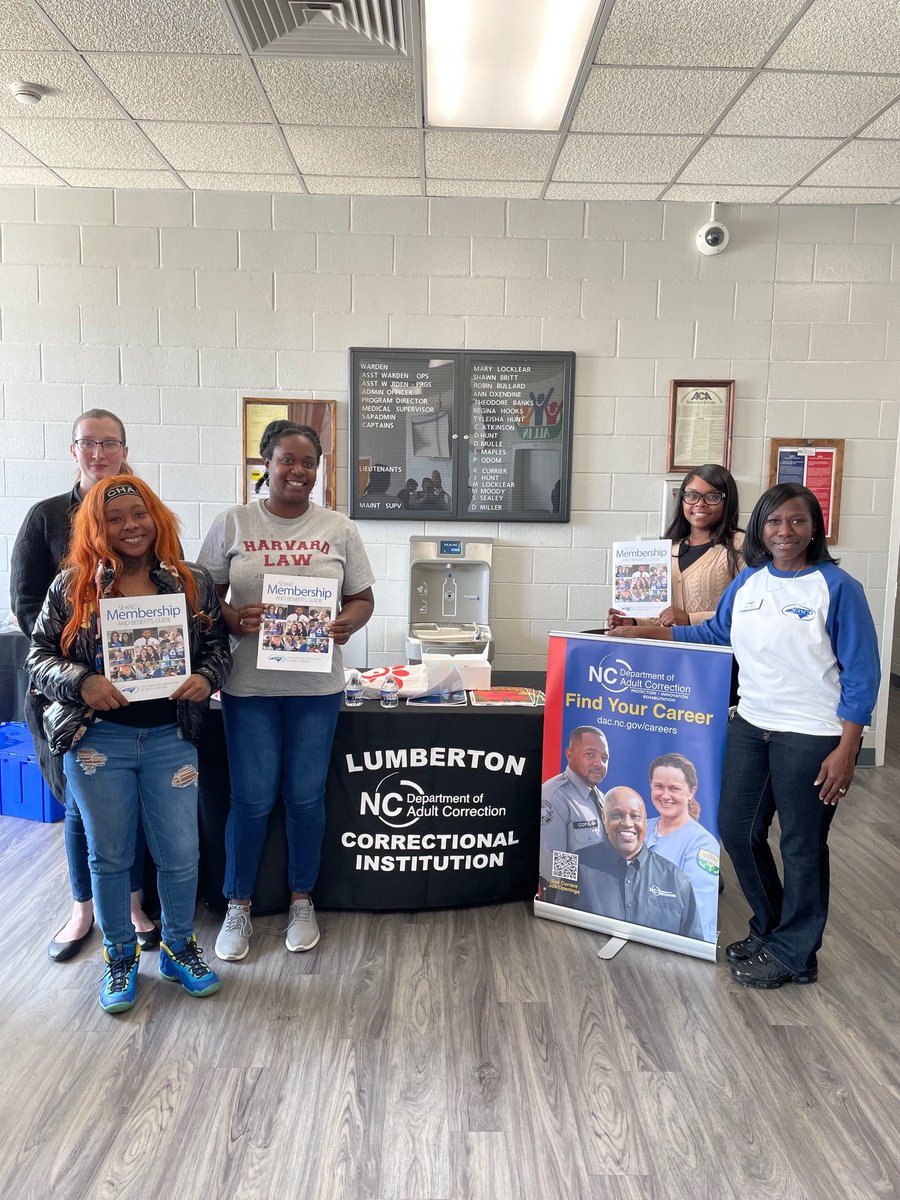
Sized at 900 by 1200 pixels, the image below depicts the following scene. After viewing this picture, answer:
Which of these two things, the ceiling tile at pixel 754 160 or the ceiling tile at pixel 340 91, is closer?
the ceiling tile at pixel 340 91

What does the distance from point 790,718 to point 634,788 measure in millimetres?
535

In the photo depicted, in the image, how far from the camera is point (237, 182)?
396 centimetres

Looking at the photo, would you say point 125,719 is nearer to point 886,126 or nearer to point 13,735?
point 13,735

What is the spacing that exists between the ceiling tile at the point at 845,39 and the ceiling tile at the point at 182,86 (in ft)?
6.47

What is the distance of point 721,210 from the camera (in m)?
4.15

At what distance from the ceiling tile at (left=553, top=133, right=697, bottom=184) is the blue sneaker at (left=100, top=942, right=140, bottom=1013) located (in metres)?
3.57

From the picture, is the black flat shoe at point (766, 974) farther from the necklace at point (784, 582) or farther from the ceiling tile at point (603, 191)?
the ceiling tile at point (603, 191)

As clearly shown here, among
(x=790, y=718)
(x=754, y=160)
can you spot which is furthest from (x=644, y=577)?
(x=754, y=160)

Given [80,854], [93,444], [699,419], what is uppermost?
[699,419]

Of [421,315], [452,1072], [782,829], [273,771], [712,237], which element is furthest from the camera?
[421,315]

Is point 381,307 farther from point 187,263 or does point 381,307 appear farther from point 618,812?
point 618,812

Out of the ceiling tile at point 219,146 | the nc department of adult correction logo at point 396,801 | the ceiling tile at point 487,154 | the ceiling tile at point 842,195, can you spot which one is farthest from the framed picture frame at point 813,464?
the ceiling tile at point 219,146

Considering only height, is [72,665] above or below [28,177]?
below

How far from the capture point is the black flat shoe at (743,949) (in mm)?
2410
